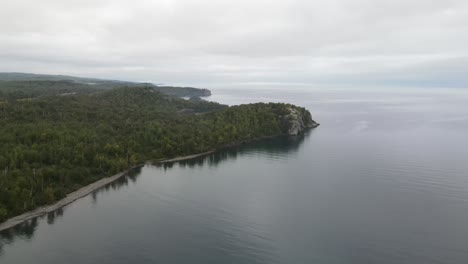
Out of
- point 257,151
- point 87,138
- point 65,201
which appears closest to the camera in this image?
point 65,201

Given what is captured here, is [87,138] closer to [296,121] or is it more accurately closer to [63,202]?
[63,202]

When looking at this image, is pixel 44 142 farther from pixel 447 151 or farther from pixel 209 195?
pixel 447 151

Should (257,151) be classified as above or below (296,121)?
below

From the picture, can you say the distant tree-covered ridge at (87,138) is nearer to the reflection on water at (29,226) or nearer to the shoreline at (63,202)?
the shoreline at (63,202)

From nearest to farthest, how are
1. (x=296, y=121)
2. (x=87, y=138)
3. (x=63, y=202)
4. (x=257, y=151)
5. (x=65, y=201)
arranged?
1. (x=63, y=202)
2. (x=65, y=201)
3. (x=87, y=138)
4. (x=257, y=151)
5. (x=296, y=121)

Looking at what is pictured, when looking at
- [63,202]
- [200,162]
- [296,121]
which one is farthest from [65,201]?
[296,121]

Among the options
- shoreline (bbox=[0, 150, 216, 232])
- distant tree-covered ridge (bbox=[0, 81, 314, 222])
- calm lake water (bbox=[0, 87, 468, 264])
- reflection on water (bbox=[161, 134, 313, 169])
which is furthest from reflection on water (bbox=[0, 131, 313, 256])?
distant tree-covered ridge (bbox=[0, 81, 314, 222])

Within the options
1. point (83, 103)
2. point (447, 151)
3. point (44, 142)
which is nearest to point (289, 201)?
point (44, 142)
